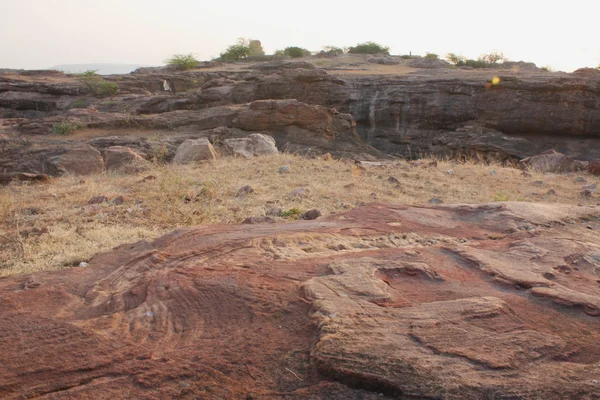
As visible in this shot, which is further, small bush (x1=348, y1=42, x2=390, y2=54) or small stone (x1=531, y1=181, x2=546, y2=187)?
small bush (x1=348, y1=42, x2=390, y2=54)

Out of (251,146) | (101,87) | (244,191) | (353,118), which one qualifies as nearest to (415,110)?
(353,118)

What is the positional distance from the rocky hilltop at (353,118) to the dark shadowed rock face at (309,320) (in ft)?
26.9

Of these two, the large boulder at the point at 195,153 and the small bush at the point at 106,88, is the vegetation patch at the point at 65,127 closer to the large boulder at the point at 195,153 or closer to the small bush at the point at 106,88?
the large boulder at the point at 195,153

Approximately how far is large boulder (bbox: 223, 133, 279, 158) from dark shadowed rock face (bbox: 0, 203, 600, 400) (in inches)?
306

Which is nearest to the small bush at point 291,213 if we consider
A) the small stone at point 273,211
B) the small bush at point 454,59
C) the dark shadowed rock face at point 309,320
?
the small stone at point 273,211

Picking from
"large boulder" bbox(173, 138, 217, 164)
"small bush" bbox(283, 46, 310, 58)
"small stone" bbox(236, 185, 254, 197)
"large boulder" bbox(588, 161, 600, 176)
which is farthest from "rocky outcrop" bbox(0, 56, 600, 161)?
"small bush" bbox(283, 46, 310, 58)

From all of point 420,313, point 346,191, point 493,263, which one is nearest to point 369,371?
point 420,313

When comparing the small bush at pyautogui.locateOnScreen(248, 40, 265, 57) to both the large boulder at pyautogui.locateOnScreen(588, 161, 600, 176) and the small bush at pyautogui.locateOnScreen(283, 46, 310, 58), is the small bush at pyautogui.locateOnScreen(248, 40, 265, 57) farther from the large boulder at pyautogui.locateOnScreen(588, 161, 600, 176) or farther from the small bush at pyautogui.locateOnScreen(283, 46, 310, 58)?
the large boulder at pyautogui.locateOnScreen(588, 161, 600, 176)

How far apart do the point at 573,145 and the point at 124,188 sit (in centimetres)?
1250

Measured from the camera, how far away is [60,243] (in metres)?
4.14

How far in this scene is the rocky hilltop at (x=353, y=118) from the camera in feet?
39.7

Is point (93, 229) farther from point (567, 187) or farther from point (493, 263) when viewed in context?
point (567, 187)

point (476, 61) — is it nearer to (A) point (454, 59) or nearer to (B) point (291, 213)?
(A) point (454, 59)

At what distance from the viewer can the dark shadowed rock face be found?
1544 mm
